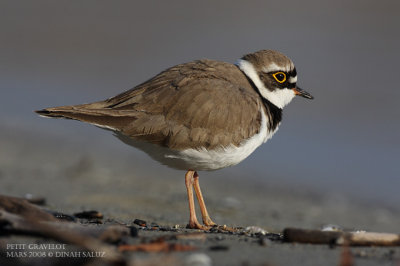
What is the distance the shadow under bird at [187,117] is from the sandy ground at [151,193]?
0.79 metres

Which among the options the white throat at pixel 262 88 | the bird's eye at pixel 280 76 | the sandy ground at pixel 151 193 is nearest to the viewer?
the white throat at pixel 262 88

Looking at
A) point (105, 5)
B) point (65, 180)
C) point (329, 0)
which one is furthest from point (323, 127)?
point (105, 5)

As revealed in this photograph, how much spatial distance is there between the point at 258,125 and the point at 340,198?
3.25 m

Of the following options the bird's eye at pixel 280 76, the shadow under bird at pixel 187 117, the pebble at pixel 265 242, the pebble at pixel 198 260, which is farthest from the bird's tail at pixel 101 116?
the pebble at pixel 198 260

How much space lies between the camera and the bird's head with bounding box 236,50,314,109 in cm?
638

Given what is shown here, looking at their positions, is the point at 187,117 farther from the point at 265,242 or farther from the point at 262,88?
the point at 265,242

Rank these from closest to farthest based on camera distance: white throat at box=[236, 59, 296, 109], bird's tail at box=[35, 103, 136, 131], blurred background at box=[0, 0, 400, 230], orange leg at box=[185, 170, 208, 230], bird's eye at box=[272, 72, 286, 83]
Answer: bird's tail at box=[35, 103, 136, 131] → orange leg at box=[185, 170, 208, 230] → white throat at box=[236, 59, 296, 109] → bird's eye at box=[272, 72, 286, 83] → blurred background at box=[0, 0, 400, 230]

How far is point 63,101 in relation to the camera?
12.3 m

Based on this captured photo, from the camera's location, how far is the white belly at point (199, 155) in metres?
Answer: 5.55

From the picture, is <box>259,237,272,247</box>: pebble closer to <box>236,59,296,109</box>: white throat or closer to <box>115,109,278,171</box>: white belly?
<box>115,109,278,171</box>: white belly

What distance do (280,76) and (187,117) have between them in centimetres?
146

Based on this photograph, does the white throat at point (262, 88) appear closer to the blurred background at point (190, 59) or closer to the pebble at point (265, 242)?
the blurred background at point (190, 59)

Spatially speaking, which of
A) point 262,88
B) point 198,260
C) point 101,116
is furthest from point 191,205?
point 198,260

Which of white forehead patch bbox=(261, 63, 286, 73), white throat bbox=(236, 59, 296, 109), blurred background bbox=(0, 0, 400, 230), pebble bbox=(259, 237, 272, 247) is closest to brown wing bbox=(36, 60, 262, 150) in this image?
white throat bbox=(236, 59, 296, 109)
